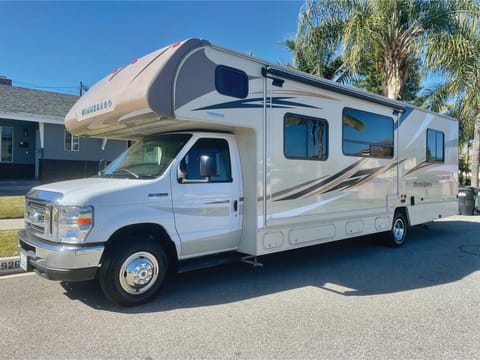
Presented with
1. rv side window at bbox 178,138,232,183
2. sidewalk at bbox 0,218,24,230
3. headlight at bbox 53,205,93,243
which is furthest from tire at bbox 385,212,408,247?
sidewalk at bbox 0,218,24,230

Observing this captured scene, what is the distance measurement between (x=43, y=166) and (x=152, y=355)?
1596cm

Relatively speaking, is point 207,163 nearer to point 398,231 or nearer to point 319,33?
point 398,231

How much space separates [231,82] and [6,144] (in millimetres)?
17547

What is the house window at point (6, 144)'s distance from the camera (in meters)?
18.7

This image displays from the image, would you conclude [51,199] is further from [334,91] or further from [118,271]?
[334,91]

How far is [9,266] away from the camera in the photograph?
19.7ft

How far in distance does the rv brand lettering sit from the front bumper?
2000mm

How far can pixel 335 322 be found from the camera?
4328 millimetres

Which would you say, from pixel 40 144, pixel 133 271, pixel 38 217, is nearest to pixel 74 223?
pixel 38 217

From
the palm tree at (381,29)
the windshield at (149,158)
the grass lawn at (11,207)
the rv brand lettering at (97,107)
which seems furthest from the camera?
the palm tree at (381,29)

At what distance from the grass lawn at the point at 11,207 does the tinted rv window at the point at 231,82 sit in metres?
7.70

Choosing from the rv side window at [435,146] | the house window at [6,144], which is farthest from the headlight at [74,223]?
the house window at [6,144]

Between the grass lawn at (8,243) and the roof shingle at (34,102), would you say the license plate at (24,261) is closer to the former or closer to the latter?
the grass lawn at (8,243)

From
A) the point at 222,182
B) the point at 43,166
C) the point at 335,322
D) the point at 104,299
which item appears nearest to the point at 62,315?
the point at 104,299
